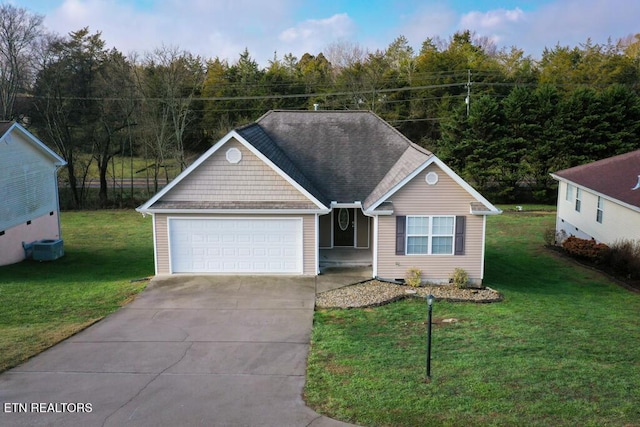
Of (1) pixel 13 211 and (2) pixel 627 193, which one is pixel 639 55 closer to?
(2) pixel 627 193

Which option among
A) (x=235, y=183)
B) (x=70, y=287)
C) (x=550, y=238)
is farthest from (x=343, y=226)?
(x=550, y=238)

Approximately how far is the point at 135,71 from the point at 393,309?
30854 millimetres

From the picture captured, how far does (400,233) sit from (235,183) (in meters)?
5.51

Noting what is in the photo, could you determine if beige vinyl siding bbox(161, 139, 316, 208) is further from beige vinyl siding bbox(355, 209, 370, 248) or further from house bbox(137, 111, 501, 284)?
beige vinyl siding bbox(355, 209, 370, 248)

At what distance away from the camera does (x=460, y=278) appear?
16.3 metres

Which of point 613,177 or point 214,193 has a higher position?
point 613,177

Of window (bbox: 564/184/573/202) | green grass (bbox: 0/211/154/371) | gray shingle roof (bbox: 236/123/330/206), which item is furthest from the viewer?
window (bbox: 564/184/573/202)

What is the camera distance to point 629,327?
13023 millimetres

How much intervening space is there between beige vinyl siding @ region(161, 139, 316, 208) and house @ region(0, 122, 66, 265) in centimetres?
724

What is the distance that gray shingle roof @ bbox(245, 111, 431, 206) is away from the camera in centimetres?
1814

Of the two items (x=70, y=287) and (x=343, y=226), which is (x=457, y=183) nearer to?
(x=343, y=226)

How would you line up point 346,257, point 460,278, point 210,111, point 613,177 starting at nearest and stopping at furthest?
1. point 460,278
2. point 346,257
3. point 613,177
4. point 210,111

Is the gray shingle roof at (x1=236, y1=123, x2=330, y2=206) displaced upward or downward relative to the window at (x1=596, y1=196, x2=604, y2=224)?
upward

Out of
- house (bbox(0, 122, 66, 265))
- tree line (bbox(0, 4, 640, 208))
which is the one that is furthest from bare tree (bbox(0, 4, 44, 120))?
house (bbox(0, 122, 66, 265))
